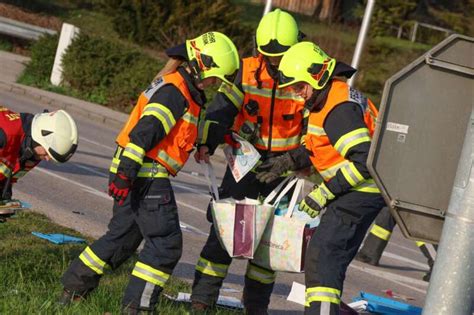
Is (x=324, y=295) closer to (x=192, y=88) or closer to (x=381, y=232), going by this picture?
(x=192, y=88)

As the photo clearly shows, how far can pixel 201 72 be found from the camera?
24.1ft

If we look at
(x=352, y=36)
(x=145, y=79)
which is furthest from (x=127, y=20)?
(x=145, y=79)

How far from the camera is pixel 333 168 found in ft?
24.6

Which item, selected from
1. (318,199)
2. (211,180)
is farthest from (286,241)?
(211,180)

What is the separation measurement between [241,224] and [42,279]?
1442 mm

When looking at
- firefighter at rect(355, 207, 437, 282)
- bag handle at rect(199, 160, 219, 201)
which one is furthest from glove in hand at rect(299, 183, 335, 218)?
firefighter at rect(355, 207, 437, 282)

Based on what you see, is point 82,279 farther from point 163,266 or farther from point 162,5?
point 162,5

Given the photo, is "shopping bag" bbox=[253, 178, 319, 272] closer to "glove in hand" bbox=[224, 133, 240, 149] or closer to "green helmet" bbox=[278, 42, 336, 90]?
"glove in hand" bbox=[224, 133, 240, 149]

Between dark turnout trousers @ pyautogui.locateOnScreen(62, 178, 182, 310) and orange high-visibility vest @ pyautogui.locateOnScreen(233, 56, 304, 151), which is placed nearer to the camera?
dark turnout trousers @ pyautogui.locateOnScreen(62, 178, 182, 310)

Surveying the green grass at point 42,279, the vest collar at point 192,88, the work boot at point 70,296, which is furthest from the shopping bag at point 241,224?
the work boot at point 70,296

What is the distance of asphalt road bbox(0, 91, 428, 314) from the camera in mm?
10422

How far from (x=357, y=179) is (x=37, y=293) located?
2.15 meters

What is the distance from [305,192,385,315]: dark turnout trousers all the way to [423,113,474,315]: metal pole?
8.24ft

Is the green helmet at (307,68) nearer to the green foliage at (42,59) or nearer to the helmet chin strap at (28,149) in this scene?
the helmet chin strap at (28,149)
